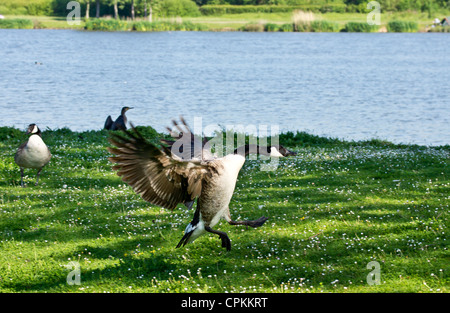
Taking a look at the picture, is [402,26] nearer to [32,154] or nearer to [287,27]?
[287,27]

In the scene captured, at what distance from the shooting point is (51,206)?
993 cm

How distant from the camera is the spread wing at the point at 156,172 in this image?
6395mm

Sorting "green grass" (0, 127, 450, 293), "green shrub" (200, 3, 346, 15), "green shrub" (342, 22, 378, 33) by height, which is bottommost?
"green grass" (0, 127, 450, 293)

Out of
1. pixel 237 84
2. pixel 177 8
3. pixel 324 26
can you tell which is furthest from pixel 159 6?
pixel 237 84

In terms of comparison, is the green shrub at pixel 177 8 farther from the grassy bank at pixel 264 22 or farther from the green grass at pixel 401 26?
the green grass at pixel 401 26

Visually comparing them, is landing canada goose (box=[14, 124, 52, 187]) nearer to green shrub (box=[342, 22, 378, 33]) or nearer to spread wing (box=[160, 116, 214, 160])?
spread wing (box=[160, 116, 214, 160])

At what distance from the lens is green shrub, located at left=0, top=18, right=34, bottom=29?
3000 inches

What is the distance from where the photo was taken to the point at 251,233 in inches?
333

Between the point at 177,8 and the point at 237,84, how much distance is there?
57983mm

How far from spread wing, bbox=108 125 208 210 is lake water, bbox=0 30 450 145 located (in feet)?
51.6

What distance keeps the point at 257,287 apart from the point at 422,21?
8988cm

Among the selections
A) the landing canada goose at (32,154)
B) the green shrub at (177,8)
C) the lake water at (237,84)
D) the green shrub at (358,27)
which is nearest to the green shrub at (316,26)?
the green shrub at (358,27)

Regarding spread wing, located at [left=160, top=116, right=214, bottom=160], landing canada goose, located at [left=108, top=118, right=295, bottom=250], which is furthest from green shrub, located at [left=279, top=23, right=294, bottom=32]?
landing canada goose, located at [left=108, top=118, right=295, bottom=250]
